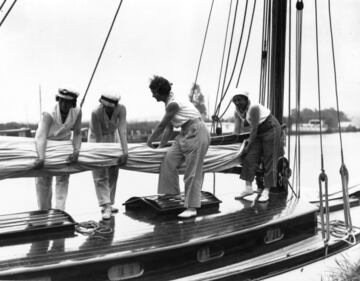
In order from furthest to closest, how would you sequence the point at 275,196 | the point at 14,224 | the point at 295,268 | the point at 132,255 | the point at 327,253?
the point at 275,196 < the point at 327,253 < the point at 295,268 < the point at 14,224 < the point at 132,255

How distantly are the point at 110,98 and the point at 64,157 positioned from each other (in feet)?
1.93

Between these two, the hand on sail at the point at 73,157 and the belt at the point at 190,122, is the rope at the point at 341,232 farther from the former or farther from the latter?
the hand on sail at the point at 73,157

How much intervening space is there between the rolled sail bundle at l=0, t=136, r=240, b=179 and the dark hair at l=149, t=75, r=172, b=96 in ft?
1.94

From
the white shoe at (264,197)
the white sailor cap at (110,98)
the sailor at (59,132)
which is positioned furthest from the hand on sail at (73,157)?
the white shoe at (264,197)

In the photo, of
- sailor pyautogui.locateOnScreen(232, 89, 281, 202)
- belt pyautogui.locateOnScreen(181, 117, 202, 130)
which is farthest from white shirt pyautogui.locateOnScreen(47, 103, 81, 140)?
sailor pyautogui.locateOnScreen(232, 89, 281, 202)

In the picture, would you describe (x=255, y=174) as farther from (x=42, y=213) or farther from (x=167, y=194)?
(x=42, y=213)

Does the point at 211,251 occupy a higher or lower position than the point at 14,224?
lower

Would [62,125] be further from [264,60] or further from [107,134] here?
[264,60]

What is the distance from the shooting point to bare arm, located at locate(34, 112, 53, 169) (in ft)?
11.8

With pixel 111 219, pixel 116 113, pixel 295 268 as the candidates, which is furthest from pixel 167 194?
pixel 295 268

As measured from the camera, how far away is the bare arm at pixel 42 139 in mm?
3602

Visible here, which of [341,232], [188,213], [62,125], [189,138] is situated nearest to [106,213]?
[188,213]

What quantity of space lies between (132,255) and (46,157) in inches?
43.1

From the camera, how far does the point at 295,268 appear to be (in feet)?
12.6
